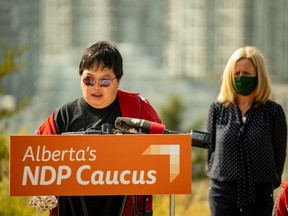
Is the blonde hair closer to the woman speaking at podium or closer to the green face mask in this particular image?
the green face mask

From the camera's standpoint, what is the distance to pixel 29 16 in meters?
97.6

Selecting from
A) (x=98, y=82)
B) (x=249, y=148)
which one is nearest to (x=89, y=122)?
(x=98, y=82)

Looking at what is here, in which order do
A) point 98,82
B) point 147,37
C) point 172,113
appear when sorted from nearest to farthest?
point 98,82 < point 172,113 < point 147,37

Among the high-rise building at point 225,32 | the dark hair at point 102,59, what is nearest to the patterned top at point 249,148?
the dark hair at point 102,59

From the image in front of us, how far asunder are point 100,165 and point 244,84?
5.73 feet

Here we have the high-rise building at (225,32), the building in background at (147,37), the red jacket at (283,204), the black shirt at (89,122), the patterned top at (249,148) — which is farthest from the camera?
the high-rise building at (225,32)

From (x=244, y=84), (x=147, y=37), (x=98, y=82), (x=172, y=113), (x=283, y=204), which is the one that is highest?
(x=147, y=37)

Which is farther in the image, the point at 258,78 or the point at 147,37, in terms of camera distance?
the point at 147,37

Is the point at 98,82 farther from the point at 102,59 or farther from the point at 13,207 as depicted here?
the point at 13,207

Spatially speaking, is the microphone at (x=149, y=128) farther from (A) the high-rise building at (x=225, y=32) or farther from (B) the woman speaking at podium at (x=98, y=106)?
(A) the high-rise building at (x=225, y=32)

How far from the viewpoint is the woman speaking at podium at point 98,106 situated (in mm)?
4004

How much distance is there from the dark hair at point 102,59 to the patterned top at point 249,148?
4.15 feet

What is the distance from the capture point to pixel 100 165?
145 inches

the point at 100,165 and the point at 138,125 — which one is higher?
the point at 138,125
